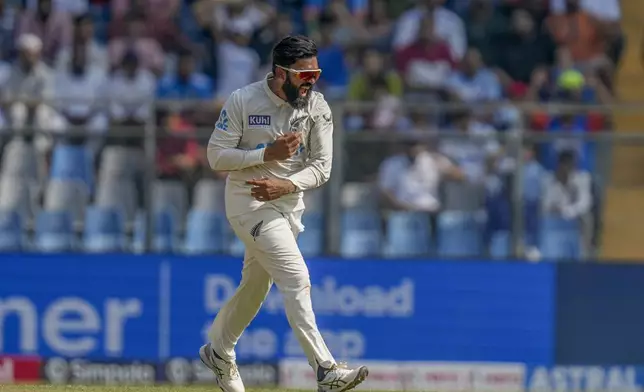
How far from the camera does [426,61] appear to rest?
16.3 m

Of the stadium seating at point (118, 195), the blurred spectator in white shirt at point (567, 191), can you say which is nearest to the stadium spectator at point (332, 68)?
the stadium seating at point (118, 195)

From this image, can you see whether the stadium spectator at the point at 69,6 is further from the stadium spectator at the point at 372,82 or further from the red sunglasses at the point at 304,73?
the red sunglasses at the point at 304,73

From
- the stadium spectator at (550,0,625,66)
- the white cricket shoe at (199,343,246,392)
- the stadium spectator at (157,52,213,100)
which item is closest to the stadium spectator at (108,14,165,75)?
the stadium spectator at (157,52,213,100)

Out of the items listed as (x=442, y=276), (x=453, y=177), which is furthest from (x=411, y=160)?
(x=442, y=276)

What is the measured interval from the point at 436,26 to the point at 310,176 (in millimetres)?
8664

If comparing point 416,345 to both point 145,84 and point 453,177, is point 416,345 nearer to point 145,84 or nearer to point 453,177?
point 453,177

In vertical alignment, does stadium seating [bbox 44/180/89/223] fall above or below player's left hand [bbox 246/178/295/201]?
below

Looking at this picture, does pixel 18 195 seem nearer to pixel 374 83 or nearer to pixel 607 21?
pixel 374 83

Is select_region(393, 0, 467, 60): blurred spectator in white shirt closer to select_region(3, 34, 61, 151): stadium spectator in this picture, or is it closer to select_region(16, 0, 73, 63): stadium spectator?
select_region(16, 0, 73, 63): stadium spectator

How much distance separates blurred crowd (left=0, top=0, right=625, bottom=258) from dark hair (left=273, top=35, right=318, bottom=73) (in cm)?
475

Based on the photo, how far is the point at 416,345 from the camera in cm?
1370

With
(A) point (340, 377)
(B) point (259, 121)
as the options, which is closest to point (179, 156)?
(B) point (259, 121)

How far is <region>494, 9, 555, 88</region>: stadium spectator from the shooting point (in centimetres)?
1661

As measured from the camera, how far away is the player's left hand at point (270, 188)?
8289 mm
